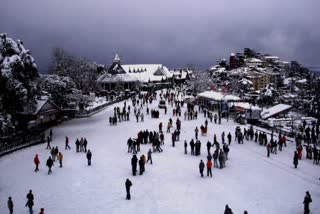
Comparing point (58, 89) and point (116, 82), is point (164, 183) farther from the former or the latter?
point (116, 82)

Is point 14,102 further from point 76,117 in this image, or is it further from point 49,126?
point 76,117

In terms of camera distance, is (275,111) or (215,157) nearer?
(215,157)

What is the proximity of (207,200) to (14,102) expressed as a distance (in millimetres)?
21863

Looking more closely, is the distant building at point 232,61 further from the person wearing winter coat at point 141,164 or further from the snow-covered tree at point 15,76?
the person wearing winter coat at point 141,164

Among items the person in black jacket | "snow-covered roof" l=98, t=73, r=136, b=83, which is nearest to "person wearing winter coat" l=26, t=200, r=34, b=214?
the person in black jacket

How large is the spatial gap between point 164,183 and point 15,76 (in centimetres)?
1961

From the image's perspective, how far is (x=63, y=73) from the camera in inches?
2170

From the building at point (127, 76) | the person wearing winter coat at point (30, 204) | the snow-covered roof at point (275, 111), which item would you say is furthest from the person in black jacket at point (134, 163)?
the building at point (127, 76)

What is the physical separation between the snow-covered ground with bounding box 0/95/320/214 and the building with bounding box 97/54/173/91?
57.4 m

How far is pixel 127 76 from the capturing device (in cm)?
8775

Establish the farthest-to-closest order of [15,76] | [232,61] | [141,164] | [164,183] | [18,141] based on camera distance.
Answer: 1. [232,61]
2. [15,76]
3. [18,141]
4. [141,164]
5. [164,183]

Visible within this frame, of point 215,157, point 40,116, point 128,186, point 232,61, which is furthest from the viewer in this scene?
point 232,61

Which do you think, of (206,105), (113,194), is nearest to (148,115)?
(206,105)

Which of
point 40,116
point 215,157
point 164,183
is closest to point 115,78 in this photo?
point 40,116
